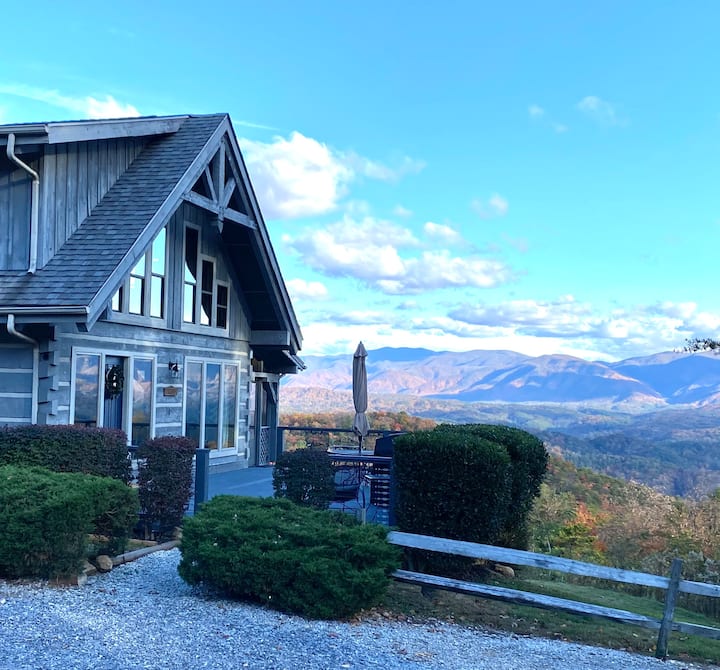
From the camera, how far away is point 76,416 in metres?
11.8

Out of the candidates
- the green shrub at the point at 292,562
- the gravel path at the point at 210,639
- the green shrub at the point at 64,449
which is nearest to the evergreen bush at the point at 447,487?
the green shrub at the point at 292,562

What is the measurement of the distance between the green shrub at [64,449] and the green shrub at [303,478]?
1854mm

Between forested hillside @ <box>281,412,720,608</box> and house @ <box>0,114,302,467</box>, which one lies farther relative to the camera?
forested hillside @ <box>281,412,720,608</box>

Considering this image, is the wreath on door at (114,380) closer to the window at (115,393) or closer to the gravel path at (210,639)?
the window at (115,393)

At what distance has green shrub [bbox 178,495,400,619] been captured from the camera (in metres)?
6.55

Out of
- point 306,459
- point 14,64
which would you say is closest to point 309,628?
point 306,459

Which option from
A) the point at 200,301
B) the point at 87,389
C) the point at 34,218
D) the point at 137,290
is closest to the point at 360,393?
the point at 200,301

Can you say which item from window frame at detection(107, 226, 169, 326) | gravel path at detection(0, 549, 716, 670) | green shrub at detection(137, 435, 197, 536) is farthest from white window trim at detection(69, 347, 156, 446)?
gravel path at detection(0, 549, 716, 670)

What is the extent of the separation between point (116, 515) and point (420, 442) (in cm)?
321

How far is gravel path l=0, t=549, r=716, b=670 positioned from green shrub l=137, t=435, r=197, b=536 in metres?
1.57

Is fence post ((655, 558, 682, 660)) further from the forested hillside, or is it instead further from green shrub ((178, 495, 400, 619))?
the forested hillside

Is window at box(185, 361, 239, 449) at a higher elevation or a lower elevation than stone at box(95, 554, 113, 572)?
higher

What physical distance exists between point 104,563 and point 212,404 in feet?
27.5

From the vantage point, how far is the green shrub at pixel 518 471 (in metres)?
9.80
